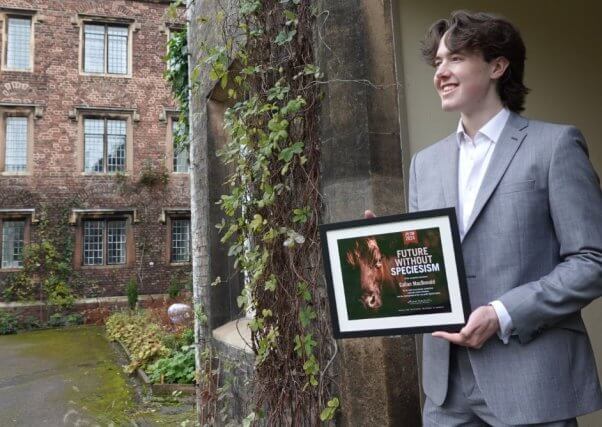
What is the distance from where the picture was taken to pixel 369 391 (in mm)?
2354

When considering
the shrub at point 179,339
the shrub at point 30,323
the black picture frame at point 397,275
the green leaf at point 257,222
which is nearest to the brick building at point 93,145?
the shrub at point 30,323

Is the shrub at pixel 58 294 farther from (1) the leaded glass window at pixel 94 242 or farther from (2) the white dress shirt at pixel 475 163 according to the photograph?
(2) the white dress shirt at pixel 475 163

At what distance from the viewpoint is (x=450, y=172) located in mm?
1647

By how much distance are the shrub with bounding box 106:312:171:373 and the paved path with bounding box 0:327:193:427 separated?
1.04 ft

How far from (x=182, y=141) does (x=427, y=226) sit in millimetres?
5504

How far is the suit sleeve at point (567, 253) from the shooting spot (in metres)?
1.33

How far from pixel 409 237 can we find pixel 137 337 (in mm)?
10311

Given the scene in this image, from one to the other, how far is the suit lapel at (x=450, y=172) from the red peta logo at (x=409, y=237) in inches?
7.9

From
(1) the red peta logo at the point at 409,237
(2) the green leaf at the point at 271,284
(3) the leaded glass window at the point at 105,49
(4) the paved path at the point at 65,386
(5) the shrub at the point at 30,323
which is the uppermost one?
(3) the leaded glass window at the point at 105,49

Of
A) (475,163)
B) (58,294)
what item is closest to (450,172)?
(475,163)

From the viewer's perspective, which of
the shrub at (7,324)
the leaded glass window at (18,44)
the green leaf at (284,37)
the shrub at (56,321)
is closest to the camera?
the green leaf at (284,37)

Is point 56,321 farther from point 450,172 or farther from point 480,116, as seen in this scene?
point 480,116

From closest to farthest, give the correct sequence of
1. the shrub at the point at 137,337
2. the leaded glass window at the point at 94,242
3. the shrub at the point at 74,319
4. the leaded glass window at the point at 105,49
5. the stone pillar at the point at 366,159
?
the stone pillar at the point at 366,159 → the shrub at the point at 137,337 → the shrub at the point at 74,319 → the leaded glass window at the point at 94,242 → the leaded glass window at the point at 105,49

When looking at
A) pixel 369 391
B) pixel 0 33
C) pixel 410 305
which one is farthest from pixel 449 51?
pixel 0 33
